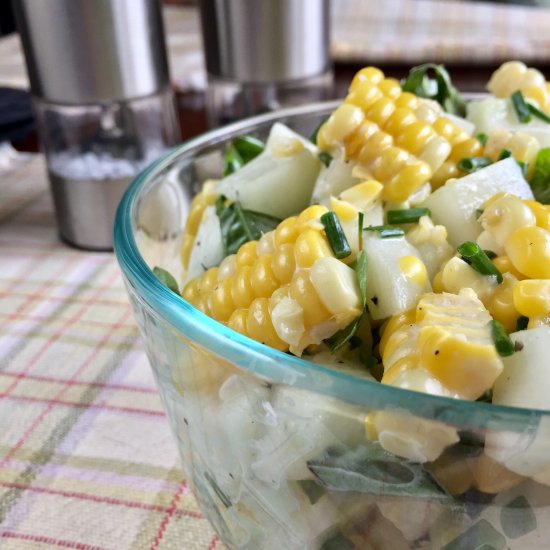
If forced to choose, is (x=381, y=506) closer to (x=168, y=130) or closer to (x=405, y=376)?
(x=405, y=376)

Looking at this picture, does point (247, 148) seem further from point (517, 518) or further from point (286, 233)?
point (517, 518)

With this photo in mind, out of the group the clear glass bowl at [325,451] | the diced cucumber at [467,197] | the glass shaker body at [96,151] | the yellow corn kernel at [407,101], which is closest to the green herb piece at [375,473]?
the clear glass bowl at [325,451]

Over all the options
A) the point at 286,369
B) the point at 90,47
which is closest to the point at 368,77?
the point at 286,369

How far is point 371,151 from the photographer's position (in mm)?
525

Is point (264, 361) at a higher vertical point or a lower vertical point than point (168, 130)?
higher

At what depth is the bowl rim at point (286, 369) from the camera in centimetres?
29

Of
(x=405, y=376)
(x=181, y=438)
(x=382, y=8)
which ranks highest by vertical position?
(x=405, y=376)

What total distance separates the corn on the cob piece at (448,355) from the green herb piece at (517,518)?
0.05m

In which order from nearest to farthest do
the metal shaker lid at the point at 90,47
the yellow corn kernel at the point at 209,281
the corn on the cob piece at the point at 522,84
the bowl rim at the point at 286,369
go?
1. the bowl rim at the point at 286,369
2. the yellow corn kernel at the point at 209,281
3. the corn on the cob piece at the point at 522,84
4. the metal shaker lid at the point at 90,47

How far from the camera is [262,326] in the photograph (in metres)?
0.41

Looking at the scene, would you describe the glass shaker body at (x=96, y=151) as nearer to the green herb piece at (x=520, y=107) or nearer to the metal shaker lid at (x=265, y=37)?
the metal shaker lid at (x=265, y=37)

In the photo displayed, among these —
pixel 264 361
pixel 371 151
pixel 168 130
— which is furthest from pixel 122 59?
pixel 264 361

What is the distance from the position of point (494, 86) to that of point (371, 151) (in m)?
0.21

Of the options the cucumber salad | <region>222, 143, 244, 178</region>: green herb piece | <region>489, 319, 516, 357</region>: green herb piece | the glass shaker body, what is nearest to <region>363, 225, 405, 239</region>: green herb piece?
the cucumber salad
